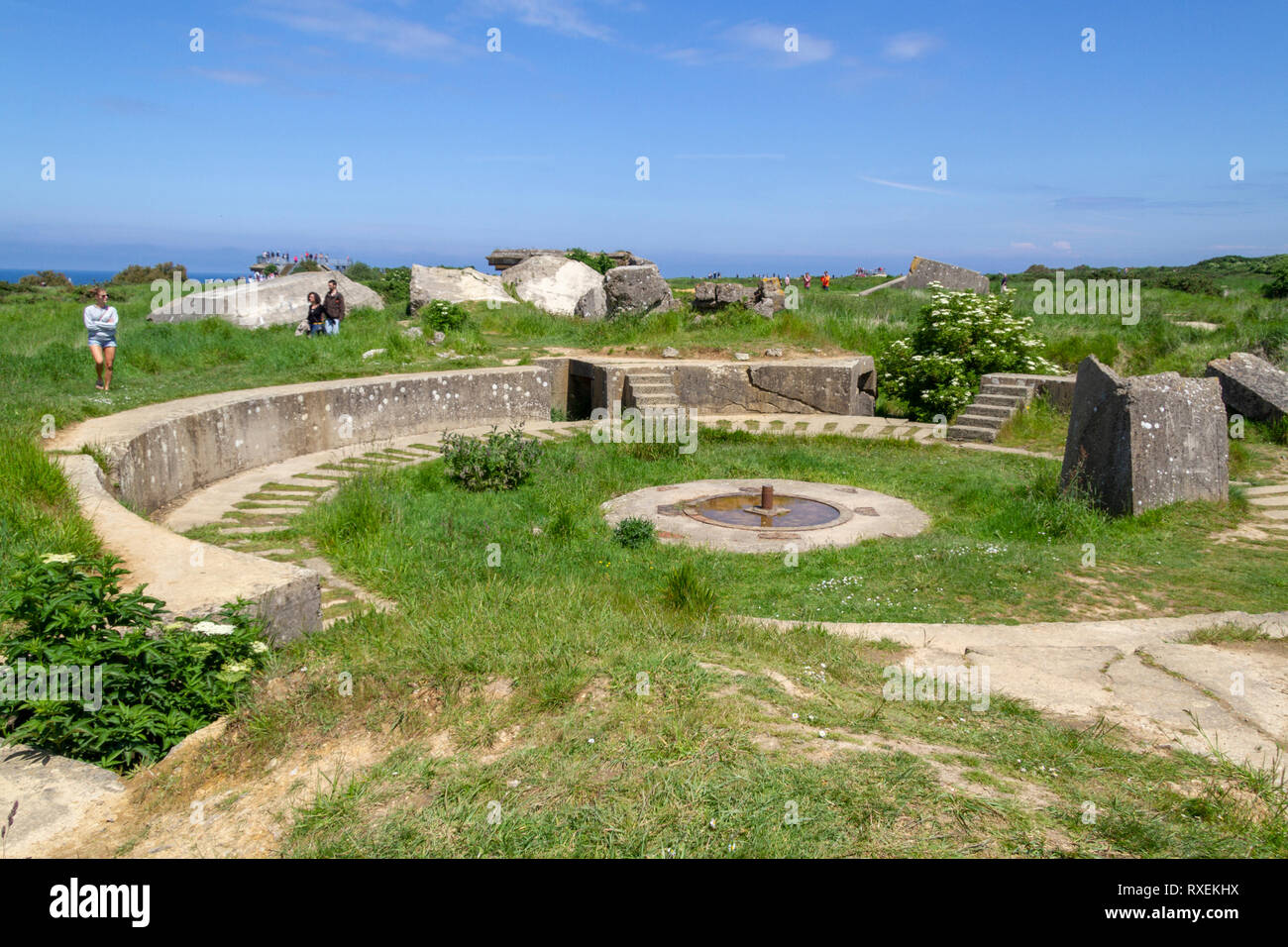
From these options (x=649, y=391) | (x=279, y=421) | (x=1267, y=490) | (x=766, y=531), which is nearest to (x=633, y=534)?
(x=766, y=531)

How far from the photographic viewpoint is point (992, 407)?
41.3ft

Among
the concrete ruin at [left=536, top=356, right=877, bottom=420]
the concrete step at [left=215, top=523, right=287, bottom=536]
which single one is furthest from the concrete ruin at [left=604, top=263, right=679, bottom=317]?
the concrete step at [left=215, top=523, right=287, bottom=536]

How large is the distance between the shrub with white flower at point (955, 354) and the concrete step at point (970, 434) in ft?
4.84

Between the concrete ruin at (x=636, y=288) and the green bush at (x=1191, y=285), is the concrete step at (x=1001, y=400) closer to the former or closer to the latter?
the concrete ruin at (x=636, y=288)

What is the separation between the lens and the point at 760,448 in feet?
37.9

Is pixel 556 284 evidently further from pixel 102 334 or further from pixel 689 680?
pixel 689 680

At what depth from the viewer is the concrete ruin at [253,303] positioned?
17266 millimetres

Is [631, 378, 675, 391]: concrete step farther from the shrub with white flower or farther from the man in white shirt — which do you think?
the man in white shirt

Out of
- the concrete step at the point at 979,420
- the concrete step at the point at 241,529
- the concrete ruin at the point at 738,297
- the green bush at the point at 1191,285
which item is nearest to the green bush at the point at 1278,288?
the green bush at the point at 1191,285

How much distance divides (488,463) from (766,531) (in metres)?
3.04

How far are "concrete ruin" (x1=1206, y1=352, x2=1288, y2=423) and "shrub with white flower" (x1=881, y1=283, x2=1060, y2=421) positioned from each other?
93.3 inches
